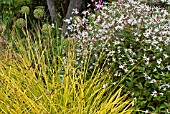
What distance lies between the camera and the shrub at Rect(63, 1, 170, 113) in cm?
260

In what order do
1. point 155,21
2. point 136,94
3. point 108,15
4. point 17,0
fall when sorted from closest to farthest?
point 136,94 → point 155,21 → point 108,15 → point 17,0

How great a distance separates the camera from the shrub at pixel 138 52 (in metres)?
2.60

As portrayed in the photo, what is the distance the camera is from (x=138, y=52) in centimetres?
276

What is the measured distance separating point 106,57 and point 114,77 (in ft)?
0.61

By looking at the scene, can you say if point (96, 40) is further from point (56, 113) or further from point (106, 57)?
point (56, 113)

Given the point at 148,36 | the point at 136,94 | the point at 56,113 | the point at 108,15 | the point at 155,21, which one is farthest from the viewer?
the point at 108,15

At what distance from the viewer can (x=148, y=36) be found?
2.79m

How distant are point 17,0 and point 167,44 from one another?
2.76 meters

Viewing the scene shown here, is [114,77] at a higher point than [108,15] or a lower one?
lower

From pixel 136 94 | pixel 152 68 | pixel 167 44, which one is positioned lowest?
pixel 136 94

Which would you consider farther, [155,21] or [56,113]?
[155,21]

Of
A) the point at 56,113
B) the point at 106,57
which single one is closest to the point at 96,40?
the point at 106,57

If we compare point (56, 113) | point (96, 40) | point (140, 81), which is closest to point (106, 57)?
point (96, 40)

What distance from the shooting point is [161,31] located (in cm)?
280
